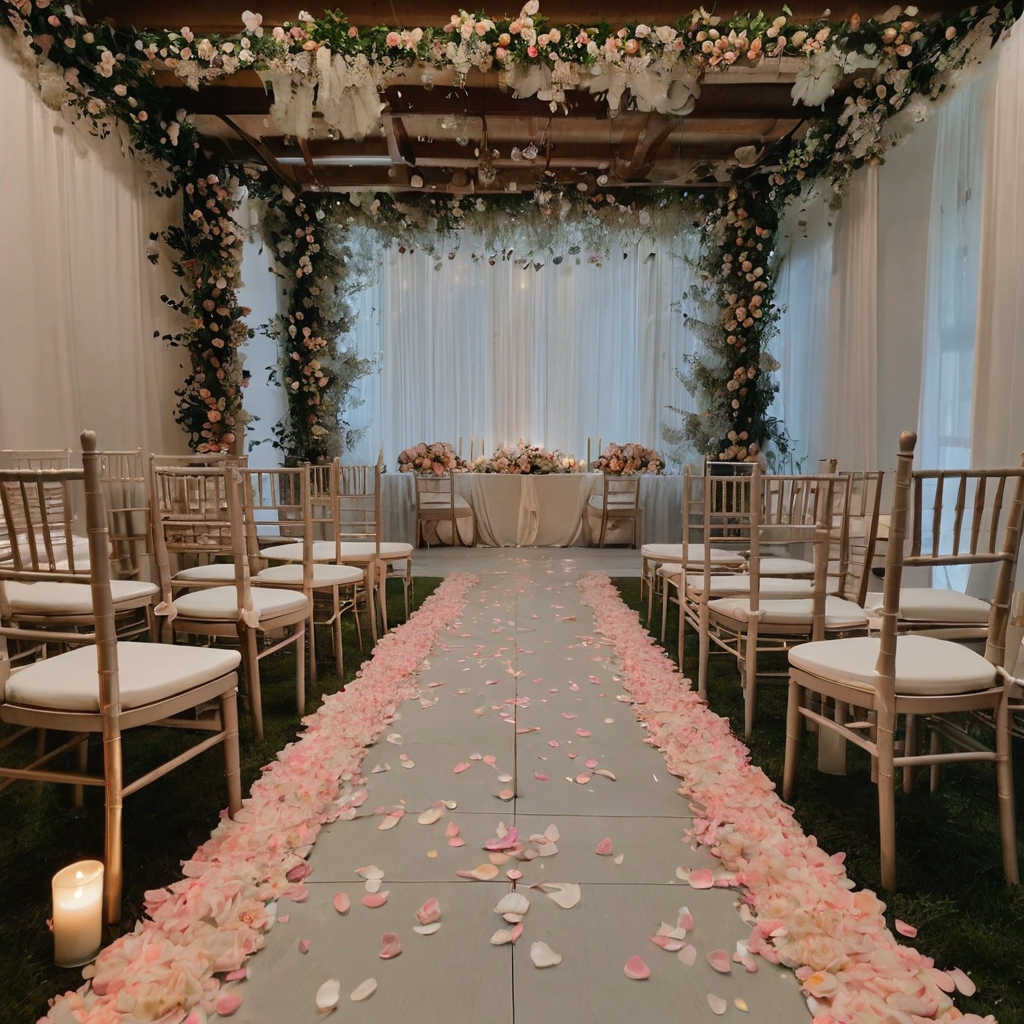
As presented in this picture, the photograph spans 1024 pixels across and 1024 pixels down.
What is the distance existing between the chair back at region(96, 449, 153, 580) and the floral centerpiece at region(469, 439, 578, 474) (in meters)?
4.03

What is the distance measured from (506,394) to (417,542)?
2494 mm

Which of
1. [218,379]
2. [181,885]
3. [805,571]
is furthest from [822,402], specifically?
[181,885]

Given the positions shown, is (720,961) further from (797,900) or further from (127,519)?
(127,519)

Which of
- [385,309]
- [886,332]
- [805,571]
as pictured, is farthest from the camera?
[385,309]

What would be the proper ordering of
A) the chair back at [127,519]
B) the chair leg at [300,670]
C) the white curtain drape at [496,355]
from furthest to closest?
the white curtain drape at [496,355] → the chair back at [127,519] → the chair leg at [300,670]

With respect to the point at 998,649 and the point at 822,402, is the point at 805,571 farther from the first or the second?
the point at 822,402

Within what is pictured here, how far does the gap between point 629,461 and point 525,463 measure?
119 cm

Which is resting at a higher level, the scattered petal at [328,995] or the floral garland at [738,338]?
the floral garland at [738,338]

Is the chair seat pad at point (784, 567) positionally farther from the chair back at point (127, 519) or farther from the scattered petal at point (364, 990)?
the chair back at point (127, 519)

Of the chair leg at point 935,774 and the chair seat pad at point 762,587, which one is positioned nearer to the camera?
the chair leg at point 935,774

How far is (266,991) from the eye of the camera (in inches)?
49.5

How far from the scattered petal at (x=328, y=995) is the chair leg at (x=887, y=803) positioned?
121 centimetres

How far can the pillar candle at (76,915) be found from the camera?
1.30m

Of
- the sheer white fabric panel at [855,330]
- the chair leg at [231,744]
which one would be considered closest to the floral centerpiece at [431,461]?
the sheer white fabric panel at [855,330]
